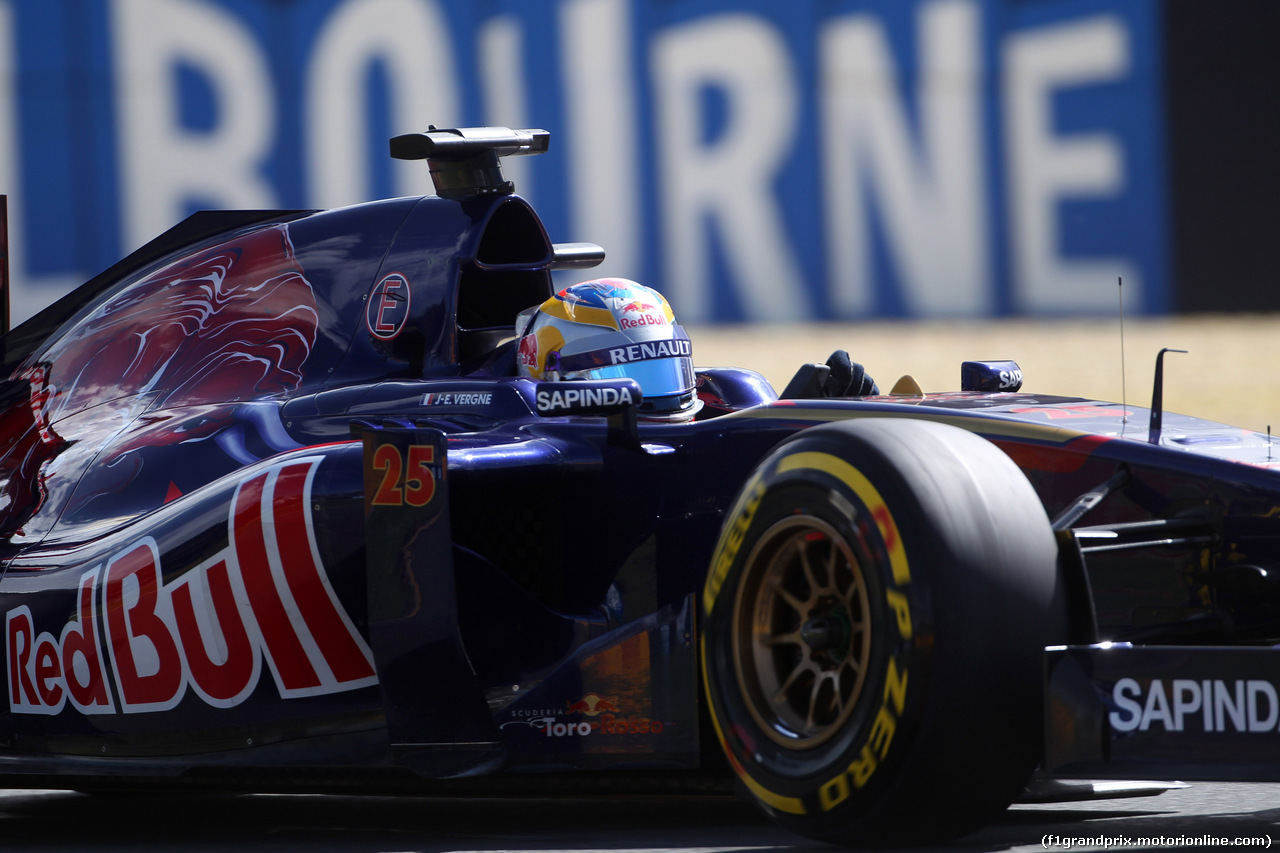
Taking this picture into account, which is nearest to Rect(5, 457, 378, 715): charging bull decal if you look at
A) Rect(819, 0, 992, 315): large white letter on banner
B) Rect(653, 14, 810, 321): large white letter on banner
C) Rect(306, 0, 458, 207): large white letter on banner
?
Rect(306, 0, 458, 207): large white letter on banner

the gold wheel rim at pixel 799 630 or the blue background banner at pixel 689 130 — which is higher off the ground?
the blue background banner at pixel 689 130

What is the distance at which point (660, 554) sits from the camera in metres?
4.28

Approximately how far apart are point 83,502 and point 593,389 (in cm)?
175

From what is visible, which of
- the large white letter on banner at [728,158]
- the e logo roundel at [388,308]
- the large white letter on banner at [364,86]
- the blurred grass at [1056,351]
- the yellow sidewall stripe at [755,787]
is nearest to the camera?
the yellow sidewall stripe at [755,787]

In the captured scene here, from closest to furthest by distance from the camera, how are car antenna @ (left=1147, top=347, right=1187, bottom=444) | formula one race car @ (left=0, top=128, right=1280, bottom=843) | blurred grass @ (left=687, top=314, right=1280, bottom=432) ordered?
formula one race car @ (left=0, top=128, right=1280, bottom=843)
car antenna @ (left=1147, top=347, right=1187, bottom=444)
blurred grass @ (left=687, top=314, right=1280, bottom=432)

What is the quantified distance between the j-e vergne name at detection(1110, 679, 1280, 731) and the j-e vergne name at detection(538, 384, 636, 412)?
1.48 metres

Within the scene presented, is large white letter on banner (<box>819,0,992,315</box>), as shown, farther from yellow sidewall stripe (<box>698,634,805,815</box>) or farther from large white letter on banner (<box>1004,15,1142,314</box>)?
yellow sidewall stripe (<box>698,634,805,815</box>)

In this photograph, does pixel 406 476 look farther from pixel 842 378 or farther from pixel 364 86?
pixel 364 86

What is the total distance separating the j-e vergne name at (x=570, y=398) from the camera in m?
4.14

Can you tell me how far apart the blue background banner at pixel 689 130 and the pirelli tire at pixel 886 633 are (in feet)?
48.8

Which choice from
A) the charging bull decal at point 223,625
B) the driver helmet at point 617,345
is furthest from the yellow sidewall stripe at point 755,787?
the driver helmet at point 617,345

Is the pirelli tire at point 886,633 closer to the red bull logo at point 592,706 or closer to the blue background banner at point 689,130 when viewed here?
the red bull logo at point 592,706

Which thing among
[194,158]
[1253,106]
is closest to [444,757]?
[194,158]
